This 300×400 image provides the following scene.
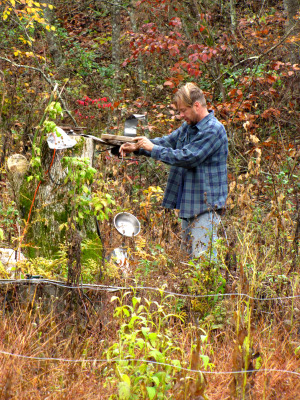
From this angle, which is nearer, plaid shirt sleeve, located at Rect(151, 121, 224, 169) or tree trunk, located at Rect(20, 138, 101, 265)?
plaid shirt sleeve, located at Rect(151, 121, 224, 169)

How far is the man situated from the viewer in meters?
4.07

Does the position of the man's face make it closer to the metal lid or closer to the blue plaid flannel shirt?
the blue plaid flannel shirt

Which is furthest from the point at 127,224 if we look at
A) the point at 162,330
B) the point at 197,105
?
the point at 162,330

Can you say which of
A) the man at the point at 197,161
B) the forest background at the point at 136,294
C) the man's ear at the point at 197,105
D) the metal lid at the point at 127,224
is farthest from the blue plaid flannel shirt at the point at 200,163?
Result: the metal lid at the point at 127,224

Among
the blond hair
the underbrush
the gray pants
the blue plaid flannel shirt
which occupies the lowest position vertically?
the underbrush

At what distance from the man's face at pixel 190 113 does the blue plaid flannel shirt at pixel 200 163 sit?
0.17 ft

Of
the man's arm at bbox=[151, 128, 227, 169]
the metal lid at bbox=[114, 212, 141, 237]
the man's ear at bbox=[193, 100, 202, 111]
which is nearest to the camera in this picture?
the man's arm at bbox=[151, 128, 227, 169]

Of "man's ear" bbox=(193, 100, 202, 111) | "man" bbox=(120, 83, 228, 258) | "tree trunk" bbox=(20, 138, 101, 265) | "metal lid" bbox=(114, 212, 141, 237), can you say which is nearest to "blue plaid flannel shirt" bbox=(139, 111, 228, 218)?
"man" bbox=(120, 83, 228, 258)

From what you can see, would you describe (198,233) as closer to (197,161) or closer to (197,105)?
(197,161)

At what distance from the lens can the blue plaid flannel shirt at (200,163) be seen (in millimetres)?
4055

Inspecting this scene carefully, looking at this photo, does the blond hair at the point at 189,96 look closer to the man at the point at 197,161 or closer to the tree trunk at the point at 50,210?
the man at the point at 197,161

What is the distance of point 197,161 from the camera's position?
408cm

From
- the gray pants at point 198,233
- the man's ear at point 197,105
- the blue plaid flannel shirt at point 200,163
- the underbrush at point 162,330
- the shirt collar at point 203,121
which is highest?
the man's ear at point 197,105

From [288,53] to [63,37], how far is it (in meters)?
5.62
